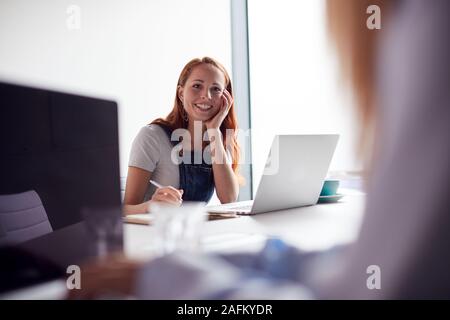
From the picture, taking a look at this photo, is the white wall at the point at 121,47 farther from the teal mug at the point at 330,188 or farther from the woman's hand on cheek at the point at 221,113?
the teal mug at the point at 330,188

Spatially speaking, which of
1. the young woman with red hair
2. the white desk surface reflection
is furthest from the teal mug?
the young woman with red hair

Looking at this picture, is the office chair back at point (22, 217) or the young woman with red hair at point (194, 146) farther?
the young woman with red hair at point (194, 146)

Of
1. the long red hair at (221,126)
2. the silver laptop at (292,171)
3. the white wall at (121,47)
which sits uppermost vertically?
the white wall at (121,47)

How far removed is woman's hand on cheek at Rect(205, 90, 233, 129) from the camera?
1.86m

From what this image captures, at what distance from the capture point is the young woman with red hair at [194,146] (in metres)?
1.70

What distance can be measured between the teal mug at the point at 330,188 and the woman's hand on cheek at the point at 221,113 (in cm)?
59

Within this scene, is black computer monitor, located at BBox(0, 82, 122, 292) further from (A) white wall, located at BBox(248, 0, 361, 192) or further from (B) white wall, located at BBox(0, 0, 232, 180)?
(A) white wall, located at BBox(248, 0, 361, 192)

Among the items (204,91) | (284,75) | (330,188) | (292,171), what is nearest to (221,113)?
(204,91)

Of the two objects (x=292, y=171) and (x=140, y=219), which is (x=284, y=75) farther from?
(x=140, y=219)

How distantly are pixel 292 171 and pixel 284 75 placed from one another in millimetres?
1794

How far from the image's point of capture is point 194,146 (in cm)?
188

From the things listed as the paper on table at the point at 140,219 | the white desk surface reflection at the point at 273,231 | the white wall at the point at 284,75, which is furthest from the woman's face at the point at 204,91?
the paper on table at the point at 140,219

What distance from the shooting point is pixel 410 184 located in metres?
0.52
